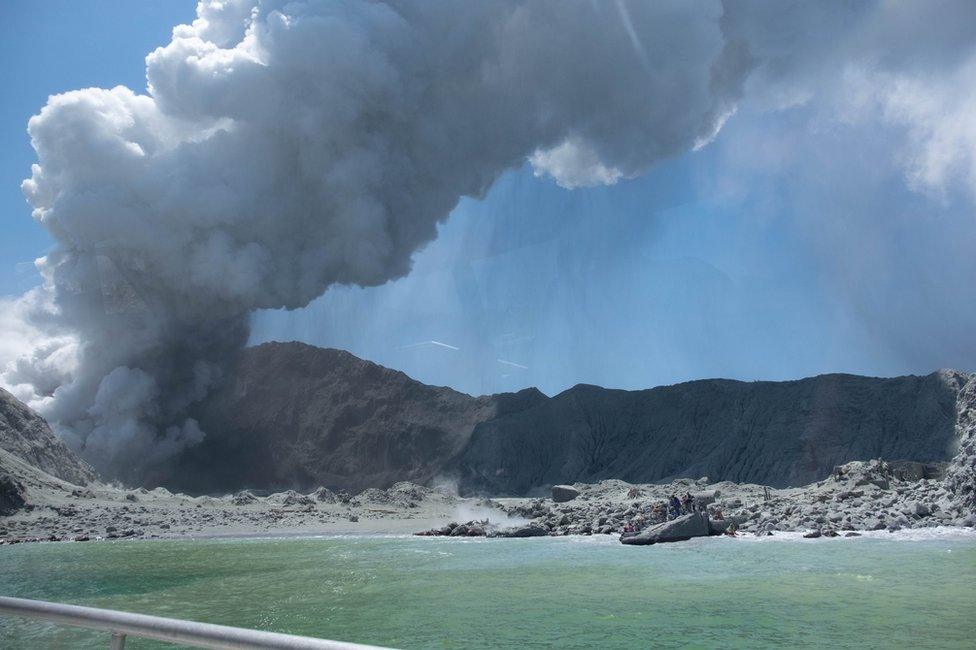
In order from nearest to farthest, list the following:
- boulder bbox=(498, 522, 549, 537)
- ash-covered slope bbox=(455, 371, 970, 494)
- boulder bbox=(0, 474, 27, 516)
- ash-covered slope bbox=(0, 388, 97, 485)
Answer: boulder bbox=(498, 522, 549, 537) < boulder bbox=(0, 474, 27, 516) < ash-covered slope bbox=(0, 388, 97, 485) < ash-covered slope bbox=(455, 371, 970, 494)

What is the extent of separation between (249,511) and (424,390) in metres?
49.6

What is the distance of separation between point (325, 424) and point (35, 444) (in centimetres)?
3981

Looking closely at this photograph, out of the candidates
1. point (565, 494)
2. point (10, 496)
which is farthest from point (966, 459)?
point (10, 496)

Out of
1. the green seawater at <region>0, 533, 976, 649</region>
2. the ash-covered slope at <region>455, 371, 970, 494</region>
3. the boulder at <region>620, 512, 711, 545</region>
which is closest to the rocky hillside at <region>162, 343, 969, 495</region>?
the ash-covered slope at <region>455, 371, 970, 494</region>

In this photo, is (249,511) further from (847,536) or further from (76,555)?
(847,536)

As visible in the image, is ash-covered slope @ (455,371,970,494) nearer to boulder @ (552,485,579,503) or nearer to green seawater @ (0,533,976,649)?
boulder @ (552,485,579,503)

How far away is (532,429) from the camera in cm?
9012

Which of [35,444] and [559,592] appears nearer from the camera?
[559,592]

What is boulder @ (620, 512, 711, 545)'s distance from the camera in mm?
29391

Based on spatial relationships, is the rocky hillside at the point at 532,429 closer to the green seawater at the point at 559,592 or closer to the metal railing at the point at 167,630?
the green seawater at the point at 559,592

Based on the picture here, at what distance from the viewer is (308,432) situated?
322ft

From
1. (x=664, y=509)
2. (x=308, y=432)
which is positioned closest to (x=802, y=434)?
(x=664, y=509)

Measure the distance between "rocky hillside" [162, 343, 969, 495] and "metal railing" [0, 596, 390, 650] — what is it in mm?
70795

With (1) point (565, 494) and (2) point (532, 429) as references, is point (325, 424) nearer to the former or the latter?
(2) point (532, 429)
